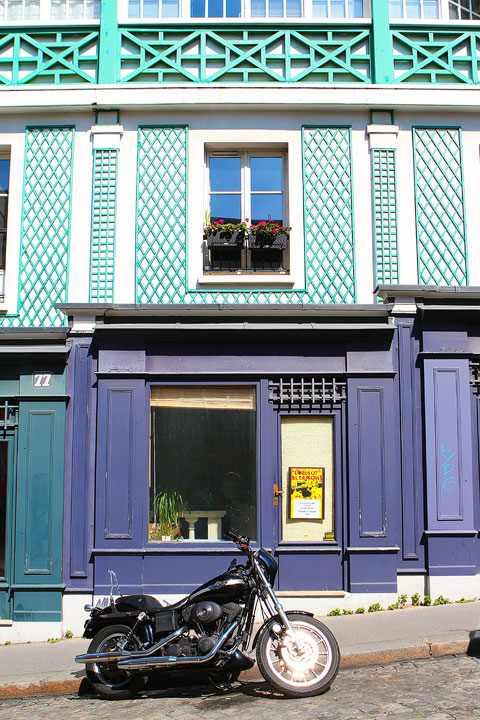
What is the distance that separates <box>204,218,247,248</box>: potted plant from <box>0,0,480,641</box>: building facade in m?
0.03

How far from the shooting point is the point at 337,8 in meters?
10.1

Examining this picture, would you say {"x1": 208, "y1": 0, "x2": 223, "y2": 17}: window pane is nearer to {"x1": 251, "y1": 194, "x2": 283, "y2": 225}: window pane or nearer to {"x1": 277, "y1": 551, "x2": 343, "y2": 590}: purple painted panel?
{"x1": 251, "y1": 194, "x2": 283, "y2": 225}: window pane

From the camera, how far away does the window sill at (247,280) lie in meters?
9.25

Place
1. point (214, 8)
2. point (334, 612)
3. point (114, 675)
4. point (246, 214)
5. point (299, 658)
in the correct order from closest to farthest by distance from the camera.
Result: point (299, 658) < point (114, 675) < point (334, 612) < point (246, 214) < point (214, 8)

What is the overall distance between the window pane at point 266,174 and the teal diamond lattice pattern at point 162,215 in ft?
3.12

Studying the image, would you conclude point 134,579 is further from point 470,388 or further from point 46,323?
point 470,388

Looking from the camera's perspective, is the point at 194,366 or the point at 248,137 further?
the point at 248,137

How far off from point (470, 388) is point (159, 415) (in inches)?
150

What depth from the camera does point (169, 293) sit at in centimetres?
927

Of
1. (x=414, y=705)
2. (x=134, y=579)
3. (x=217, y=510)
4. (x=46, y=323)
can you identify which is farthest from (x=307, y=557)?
(x=46, y=323)

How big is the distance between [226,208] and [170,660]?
5759 millimetres

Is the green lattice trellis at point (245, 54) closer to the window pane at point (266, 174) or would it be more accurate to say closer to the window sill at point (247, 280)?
the window pane at point (266, 174)

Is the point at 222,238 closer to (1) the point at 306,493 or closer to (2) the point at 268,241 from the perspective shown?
(2) the point at 268,241

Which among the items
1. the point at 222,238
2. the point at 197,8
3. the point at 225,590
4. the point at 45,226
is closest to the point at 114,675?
the point at 225,590
